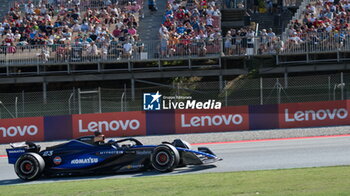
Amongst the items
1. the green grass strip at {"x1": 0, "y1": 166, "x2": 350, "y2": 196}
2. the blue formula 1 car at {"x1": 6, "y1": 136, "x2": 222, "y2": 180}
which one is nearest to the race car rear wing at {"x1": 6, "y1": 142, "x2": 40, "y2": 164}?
the blue formula 1 car at {"x1": 6, "y1": 136, "x2": 222, "y2": 180}

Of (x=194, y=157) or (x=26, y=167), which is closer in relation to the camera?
(x=194, y=157)

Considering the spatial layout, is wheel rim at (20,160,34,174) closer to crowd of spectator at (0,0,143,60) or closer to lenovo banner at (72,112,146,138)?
lenovo banner at (72,112,146,138)

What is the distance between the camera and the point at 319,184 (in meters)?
11.0

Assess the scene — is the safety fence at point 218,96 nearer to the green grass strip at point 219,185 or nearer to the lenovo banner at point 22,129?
the lenovo banner at point 22,129

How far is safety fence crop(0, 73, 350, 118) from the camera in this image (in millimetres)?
23047

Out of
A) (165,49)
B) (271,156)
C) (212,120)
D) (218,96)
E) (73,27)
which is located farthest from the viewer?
(73,27)

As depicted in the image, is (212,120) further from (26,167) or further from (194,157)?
(26,167)

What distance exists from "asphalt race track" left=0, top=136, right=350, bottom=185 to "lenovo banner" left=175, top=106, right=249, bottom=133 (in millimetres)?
2654

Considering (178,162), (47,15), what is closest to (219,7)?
(47,15)

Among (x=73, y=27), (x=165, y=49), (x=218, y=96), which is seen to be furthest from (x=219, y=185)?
(x=73, y=27)

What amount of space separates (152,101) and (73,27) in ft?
28.7

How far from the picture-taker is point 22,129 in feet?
74.9

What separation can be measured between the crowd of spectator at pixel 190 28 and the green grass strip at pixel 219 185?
49.2ft

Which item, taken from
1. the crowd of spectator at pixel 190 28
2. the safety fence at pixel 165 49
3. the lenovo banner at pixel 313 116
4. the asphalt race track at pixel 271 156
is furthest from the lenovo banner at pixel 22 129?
the lenovo banner at pixel 313 116
